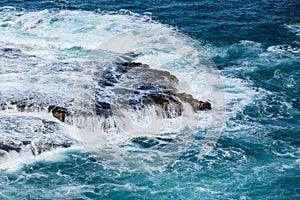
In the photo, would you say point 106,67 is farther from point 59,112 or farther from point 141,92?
point 59,112

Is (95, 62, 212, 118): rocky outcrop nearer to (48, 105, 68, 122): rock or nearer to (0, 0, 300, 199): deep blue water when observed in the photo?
(48, 105, 68, 122): rock

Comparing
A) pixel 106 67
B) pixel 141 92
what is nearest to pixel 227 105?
pixel 141 92

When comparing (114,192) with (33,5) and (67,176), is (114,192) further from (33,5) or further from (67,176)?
(33,5)

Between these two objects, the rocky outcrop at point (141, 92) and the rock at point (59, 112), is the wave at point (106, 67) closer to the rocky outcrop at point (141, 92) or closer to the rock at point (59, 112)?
the rocky outcrop at point (141, 92)

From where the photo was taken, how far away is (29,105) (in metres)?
23.4

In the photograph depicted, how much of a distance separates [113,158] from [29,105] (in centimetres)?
555

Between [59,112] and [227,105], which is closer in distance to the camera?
[59,112]

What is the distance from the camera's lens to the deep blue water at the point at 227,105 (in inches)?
734

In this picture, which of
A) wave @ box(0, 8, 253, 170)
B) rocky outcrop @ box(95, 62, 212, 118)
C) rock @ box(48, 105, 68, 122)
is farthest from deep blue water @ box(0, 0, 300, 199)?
rocky outcrop @ box(95, 62, 212, 118)

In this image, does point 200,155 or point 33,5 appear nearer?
point 200,155

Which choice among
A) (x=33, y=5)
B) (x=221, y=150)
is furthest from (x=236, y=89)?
(x=33, y=5)

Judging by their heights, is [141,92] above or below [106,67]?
below

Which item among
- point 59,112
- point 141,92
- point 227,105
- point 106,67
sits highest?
point 106,67

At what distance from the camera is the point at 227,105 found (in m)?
25.2
